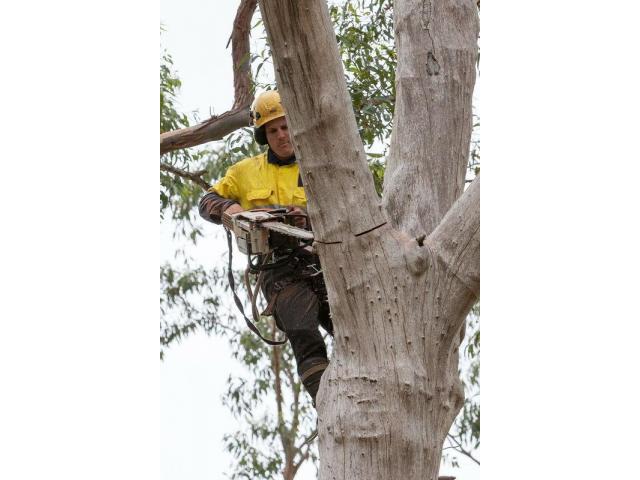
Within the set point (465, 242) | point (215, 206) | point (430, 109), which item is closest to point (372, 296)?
point (465, 242)

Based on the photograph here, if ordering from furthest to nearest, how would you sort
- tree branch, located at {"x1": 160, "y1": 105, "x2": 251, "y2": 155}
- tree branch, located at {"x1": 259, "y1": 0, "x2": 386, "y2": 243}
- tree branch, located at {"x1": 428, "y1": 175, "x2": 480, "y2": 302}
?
tree branch, located at {"x1": 160, "y1": 105, "x2": 251, "y2": 155} < tree branch, located at {"x1": 428, "y1": 175, "x2": 480, "y2": 302} < tree branch, located at {"x1": 259, "y1": 0, "x2": 386, "y2": 243}

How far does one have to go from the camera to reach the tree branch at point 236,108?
618cm

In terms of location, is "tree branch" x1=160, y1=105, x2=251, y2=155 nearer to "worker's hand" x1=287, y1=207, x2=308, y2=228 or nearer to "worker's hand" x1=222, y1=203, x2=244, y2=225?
"worker's hand" x1=222, y1=203, x2=244, y2=225

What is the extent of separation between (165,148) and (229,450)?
13.6ft

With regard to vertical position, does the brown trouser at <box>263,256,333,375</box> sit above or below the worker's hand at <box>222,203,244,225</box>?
below

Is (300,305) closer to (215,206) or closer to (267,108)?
(215,206)

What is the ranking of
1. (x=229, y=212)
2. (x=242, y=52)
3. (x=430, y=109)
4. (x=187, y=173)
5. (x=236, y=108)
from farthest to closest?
(x=187, y=173) → (x=236, y=108) → (x=242, y=52) → (x=229, y=212) → (x=430, y=109)

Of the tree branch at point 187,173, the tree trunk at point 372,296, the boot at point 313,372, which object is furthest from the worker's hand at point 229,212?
the tree branch at point 187,173

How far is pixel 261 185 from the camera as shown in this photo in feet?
13.0

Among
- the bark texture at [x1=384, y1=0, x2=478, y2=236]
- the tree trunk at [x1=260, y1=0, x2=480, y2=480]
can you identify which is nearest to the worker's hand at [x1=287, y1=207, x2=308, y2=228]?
the bark texture at [x1=384, y1=0, x2=478, y2=236]

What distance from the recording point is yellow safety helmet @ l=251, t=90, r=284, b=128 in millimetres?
3934

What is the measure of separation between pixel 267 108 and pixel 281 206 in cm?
35

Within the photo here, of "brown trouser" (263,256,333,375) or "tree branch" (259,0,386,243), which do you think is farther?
"brown trouser" (263,256,333,375)
